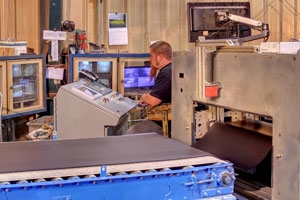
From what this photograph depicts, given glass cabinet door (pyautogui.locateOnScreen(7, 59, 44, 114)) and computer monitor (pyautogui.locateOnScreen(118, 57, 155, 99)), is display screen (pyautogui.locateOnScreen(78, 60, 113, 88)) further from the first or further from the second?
glass cabinet door (pyautogui.locateOnScreen(7, 59, 44, 114))

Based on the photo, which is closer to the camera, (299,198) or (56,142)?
(299,198)

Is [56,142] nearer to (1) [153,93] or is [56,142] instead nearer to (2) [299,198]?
(2) [299,198]

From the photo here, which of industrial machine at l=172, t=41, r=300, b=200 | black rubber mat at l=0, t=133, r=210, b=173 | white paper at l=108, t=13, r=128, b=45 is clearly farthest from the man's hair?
black rubber mat at l=0, t=133, r=210, b=173

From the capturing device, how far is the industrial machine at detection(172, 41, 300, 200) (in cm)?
151

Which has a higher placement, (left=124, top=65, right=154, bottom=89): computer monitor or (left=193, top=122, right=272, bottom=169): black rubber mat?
(left=124, top=65, right=154, bottom=89): computer monitor

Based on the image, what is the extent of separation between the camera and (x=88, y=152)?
1680 millimetres

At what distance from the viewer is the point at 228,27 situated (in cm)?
326

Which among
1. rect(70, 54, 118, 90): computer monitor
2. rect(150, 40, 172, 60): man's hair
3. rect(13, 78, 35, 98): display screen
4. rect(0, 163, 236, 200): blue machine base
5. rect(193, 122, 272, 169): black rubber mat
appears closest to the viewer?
rect(0, 163, 236, 200): blue machine base

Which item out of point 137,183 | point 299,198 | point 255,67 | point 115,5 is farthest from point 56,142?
point 115,5

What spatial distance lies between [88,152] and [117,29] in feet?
14.8

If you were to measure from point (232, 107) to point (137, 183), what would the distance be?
54cm

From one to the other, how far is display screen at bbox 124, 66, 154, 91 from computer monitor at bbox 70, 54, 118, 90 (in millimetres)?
185

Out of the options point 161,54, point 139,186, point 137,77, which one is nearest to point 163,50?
point 161,54

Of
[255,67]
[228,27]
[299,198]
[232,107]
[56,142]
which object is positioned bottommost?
[299,198]
